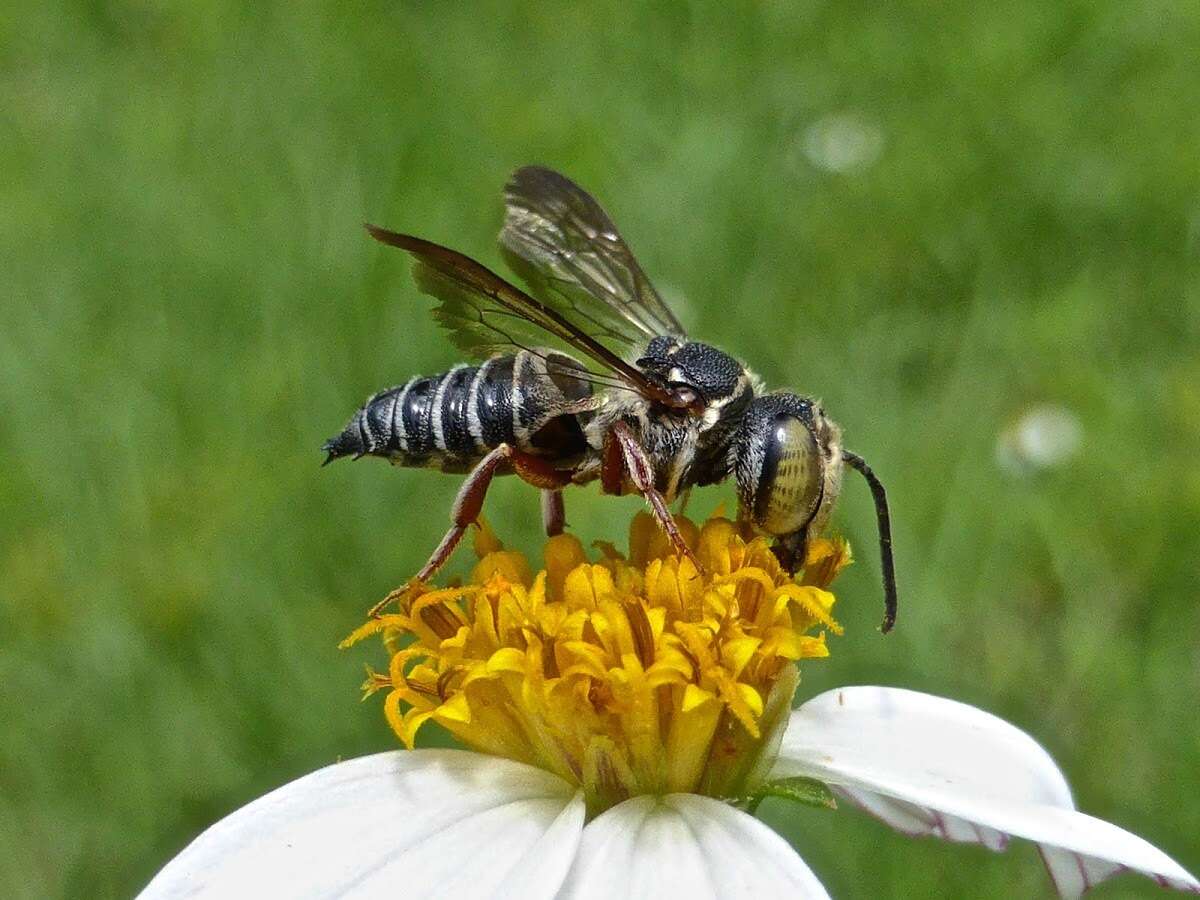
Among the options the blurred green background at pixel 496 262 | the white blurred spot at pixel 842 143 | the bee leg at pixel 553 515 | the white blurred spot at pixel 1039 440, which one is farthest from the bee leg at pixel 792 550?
the white blurred spot at pixel 842 143

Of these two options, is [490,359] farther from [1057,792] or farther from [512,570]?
[1057,792]

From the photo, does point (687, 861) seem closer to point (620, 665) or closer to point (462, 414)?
point (620, 665)

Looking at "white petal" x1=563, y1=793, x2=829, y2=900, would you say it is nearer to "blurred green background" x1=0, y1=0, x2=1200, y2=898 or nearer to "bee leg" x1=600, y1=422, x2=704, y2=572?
"bee leg" x1=600, y1=422, x2=704, y2=572

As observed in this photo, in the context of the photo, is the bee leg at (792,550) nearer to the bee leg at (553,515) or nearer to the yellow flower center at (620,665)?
the yellow flower center at (620,665)

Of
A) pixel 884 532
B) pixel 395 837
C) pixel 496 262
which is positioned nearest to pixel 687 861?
pixel 395 837

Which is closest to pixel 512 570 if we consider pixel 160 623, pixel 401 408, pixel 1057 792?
pixel 401 408
